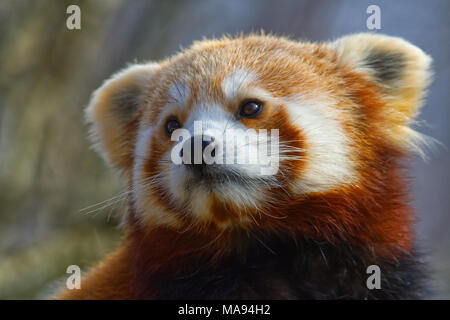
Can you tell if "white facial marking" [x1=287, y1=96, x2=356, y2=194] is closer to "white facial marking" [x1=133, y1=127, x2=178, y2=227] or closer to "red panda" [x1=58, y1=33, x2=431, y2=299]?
"red panda" [x1=58, y1=33, x2=431, y2=299]

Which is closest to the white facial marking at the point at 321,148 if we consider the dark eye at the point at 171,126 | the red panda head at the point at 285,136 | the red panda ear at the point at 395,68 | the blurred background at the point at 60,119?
the red panda head at the point at 285,136

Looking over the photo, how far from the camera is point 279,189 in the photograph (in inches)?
86.7

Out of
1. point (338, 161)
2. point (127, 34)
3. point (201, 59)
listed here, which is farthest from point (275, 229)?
point (127, 34)

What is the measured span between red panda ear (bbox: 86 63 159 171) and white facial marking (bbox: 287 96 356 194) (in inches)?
35.3

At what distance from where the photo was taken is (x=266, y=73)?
7.87 ft

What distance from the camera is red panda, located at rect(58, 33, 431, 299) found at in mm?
2207

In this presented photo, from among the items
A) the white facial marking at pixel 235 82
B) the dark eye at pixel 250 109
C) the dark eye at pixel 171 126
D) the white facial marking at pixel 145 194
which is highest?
the white facial marking at pixel 235 82

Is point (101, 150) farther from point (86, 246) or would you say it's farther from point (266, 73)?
point (86, 246)

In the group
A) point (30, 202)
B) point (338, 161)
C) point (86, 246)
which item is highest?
point (338, 161)

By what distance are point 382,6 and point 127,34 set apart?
2474 mm

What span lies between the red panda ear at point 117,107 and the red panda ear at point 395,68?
0.97 metres

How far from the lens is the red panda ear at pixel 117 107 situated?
2.89 meters

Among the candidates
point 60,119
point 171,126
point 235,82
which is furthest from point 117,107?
point 60,119

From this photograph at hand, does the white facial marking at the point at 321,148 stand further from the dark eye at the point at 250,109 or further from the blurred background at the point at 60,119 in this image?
the blurred background at the point at 60,119
